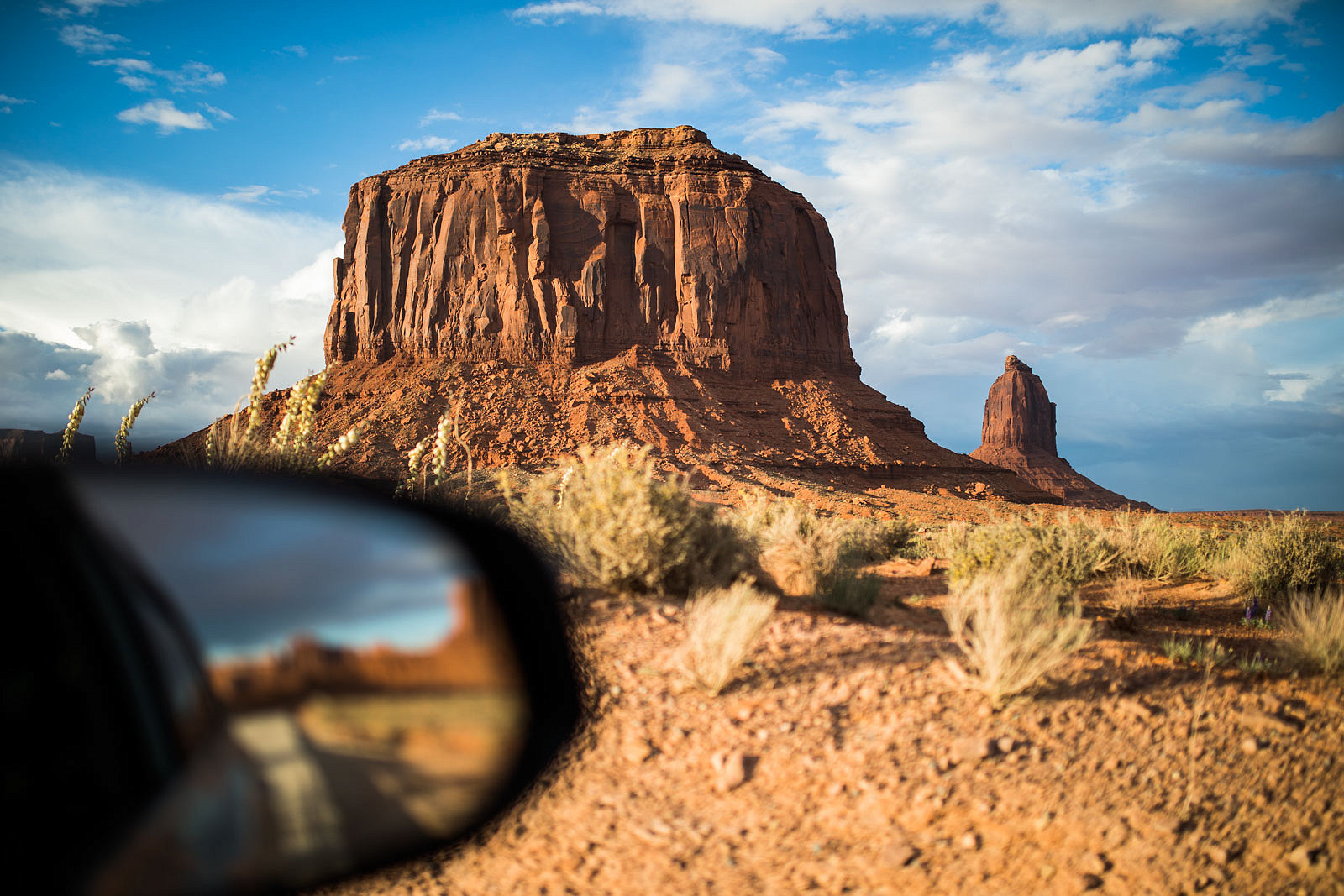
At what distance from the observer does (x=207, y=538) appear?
1.78m

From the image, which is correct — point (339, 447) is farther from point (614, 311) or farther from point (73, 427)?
point (614, 311)

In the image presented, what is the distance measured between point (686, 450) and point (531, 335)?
15513mm

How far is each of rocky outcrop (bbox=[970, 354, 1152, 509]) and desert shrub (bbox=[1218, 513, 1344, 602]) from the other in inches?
3072

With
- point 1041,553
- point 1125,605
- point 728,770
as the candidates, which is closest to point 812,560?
point 1125,605

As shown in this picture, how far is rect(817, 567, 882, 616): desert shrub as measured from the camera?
6262 mm

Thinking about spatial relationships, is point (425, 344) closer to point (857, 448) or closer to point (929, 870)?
point (857, 448)

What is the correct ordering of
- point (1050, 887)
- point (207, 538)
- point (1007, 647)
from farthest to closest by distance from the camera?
point (1007, 647) → point (1050, 887) → point (207, 538)

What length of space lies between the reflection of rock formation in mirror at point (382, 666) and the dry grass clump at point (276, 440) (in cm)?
386

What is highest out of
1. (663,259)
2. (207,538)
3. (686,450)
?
(663,259)

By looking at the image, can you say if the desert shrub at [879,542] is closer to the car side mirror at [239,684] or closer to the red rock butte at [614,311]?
the car side mirror at [239,684]

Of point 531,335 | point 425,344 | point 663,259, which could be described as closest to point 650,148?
point 663,259

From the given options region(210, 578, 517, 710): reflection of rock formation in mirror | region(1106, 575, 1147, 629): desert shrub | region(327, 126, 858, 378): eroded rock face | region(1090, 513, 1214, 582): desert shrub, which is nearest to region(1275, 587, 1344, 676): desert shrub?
region(1106, 575, 1147, 629): desert shrub

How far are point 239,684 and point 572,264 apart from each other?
178ft

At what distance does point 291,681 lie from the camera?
1.74 metres
